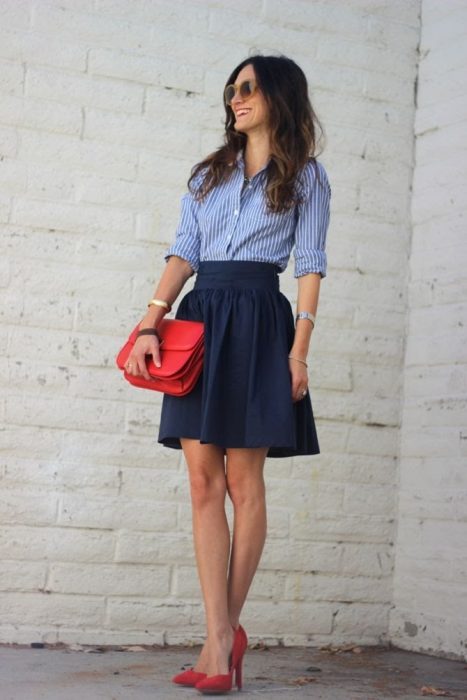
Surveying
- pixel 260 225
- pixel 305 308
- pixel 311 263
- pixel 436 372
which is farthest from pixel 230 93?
pixel 436 372

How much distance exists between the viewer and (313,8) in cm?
414

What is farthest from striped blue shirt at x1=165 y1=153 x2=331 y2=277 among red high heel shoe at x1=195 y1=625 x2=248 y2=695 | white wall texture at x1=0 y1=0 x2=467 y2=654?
red high heel shoe at x1=195 y1=625 x2=248 y2=695

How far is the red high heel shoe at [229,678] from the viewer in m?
2.79

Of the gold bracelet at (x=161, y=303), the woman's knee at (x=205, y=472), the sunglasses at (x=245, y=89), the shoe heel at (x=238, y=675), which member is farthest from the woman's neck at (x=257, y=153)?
the shoe heel at (x=238, y=675)

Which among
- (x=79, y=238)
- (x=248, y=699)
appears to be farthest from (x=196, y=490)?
(x=79, y=238)

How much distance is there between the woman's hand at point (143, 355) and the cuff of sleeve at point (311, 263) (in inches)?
16.4

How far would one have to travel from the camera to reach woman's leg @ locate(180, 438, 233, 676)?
285 cm

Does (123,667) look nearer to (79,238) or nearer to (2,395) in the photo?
(2,395)

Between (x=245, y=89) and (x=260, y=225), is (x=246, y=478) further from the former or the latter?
(x=245, y=89)

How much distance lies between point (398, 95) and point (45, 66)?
1306mm

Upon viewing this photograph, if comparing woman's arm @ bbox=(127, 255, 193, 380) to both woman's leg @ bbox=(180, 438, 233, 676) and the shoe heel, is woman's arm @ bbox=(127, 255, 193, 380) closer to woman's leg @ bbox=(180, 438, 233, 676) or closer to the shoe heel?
woman's leg @ bbox=(180, 438, 233, 676)

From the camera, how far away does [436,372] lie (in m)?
4.03

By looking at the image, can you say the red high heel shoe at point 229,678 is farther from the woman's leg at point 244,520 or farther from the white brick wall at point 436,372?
the white brick wall at point 436,372

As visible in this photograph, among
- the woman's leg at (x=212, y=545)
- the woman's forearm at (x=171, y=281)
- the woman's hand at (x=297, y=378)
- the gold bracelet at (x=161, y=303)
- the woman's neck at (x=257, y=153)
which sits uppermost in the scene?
the woman's neck at (x=257, y=153)
